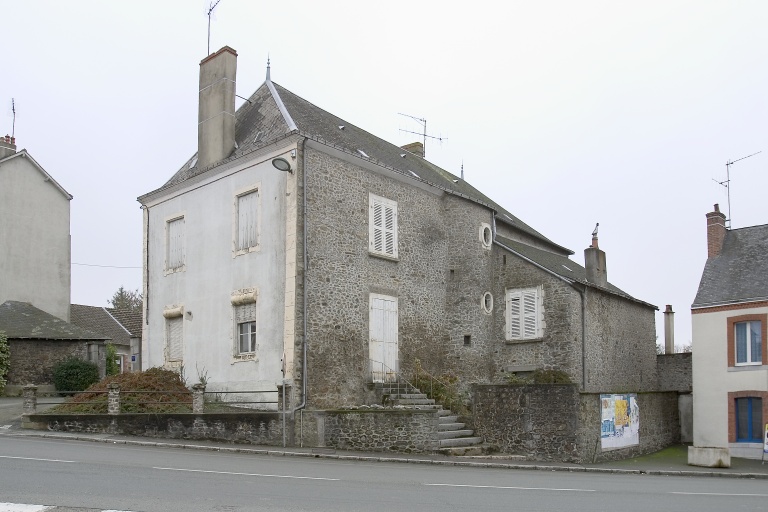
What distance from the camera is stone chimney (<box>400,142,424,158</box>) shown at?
107ft

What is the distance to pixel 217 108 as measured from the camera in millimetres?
22609

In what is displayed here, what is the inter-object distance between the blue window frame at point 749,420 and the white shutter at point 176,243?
700 inches

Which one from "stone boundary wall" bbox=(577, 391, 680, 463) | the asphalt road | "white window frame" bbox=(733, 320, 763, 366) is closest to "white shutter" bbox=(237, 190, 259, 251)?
the asphalt road

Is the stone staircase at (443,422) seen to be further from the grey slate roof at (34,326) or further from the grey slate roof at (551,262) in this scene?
the grey slate roof at (34,326)

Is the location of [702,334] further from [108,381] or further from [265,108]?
[108,381]

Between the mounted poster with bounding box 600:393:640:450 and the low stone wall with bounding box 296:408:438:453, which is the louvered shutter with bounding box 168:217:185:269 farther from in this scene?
the mounted poster with bounding box 600:393:640:450

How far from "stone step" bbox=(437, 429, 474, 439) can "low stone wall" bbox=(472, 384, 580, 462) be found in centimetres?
22

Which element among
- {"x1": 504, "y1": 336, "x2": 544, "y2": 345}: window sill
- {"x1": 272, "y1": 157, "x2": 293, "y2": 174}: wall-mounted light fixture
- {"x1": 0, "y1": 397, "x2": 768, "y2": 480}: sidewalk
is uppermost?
{"x1": 272, "y1": 157, "x2": 293, "y2": 174}: wall-mounted light fixture

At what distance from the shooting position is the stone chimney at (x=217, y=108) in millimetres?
22422

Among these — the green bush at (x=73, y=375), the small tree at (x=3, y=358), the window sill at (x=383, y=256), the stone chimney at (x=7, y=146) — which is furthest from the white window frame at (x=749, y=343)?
A: the stone chimney at (x=7, y=146)

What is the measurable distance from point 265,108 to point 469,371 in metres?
10.5

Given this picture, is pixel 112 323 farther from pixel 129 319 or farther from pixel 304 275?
pixel 304 275

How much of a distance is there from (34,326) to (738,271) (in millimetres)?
27180

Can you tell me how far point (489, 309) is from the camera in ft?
82.6
